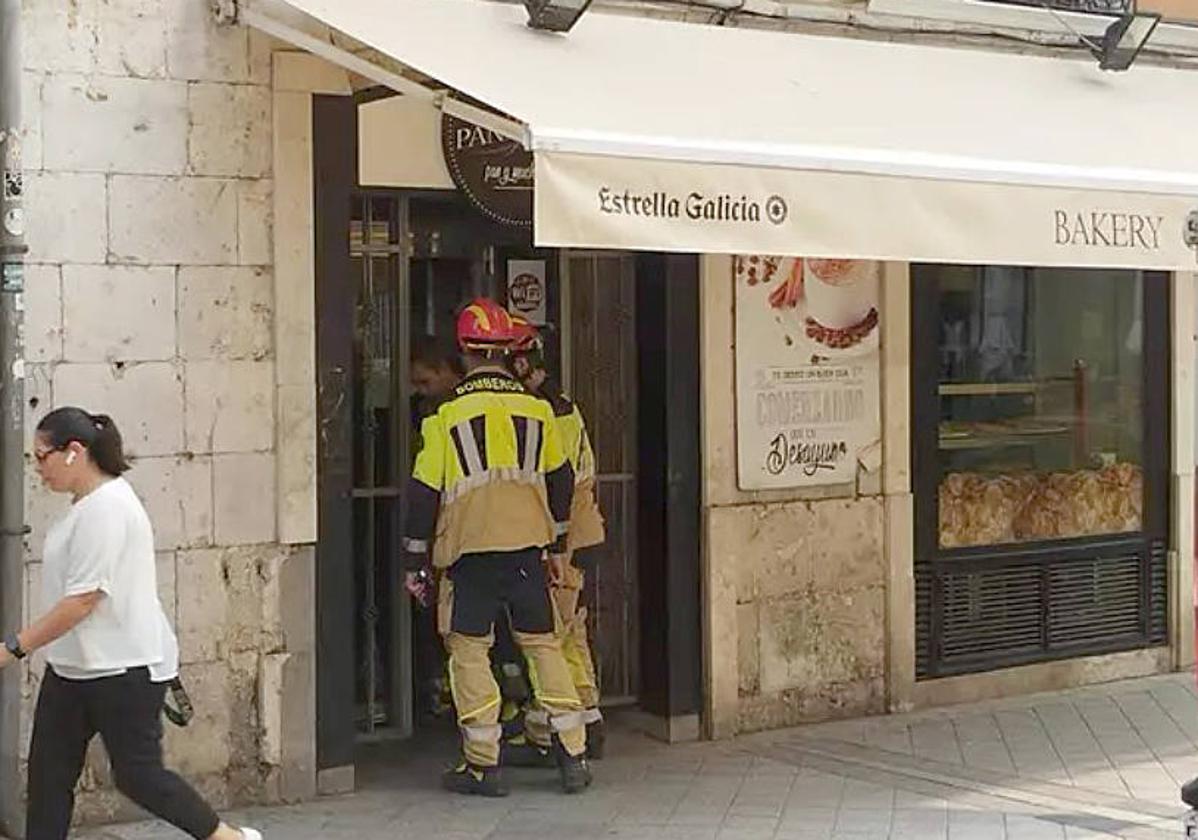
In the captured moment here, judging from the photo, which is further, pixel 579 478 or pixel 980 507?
pixel 980 507

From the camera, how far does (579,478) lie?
8320 mm

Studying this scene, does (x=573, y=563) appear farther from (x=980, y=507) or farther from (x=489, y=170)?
(x=980, y=507)

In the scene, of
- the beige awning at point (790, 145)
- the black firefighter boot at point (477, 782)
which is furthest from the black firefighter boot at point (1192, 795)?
the black firefighter boot at point (477, 782)

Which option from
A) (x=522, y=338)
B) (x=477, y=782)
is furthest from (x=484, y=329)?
(x=477, y=782)

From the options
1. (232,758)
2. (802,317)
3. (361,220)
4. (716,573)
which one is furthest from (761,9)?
(232,758)

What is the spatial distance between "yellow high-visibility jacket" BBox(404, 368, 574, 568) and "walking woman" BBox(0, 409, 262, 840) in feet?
6.35

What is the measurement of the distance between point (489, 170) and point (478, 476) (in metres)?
1.42

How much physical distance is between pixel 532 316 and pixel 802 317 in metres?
1.35

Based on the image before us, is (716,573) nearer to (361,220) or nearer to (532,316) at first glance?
(532,316)

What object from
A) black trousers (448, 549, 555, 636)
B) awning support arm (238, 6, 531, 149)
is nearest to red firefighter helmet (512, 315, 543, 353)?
black trousers (448, 549, 555, 636)

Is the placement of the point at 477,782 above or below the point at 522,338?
below

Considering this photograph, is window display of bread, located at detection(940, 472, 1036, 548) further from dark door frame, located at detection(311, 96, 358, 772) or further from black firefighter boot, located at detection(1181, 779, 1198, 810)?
black firefighter boot, located at detection(1181, 779, 1198, 810)

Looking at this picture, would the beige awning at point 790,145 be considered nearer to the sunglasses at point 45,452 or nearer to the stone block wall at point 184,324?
the stone block wall at point 184,324

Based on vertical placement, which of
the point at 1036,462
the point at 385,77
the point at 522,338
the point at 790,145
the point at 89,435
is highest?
the point at 385,77
